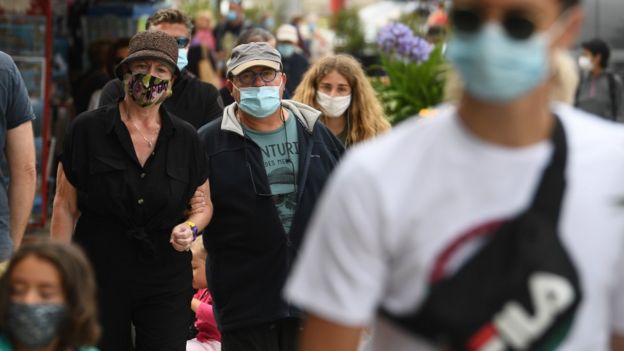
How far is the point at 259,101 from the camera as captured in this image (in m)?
6.52

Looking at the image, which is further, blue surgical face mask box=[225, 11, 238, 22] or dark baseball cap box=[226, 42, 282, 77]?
blue surgical face mask box=[225, 11, 238, 22]

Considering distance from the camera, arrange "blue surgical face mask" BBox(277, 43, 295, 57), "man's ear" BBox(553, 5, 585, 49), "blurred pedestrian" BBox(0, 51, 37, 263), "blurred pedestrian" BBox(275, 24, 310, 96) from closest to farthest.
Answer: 1. "man's ear" BBox(553, 5, 585, 49)
2. "blurred pedestrian" BBox(0, 51, 37, 263)
3. "blurred pedestrian" BBox(275, 24, 310, 96)
4. "blue surgical face mask" BBox(277, 43, 295, 57)

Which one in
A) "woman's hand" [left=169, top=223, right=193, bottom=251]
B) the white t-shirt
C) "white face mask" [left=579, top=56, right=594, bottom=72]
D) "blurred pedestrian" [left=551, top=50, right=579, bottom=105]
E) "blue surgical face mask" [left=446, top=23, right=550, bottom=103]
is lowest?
"white face mask" [left=579, top=56, right=594, bottom=72]

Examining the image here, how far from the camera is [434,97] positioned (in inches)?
463

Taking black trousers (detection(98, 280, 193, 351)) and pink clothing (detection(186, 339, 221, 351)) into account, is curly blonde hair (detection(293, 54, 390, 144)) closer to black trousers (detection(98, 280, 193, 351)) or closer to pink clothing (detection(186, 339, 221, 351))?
pink clothing (detection(186, 339, 221, 351))

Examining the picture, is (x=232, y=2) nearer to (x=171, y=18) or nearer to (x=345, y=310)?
(x=171, y=18)

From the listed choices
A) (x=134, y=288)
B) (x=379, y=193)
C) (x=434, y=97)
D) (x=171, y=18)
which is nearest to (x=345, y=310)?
(x=379, y=193)

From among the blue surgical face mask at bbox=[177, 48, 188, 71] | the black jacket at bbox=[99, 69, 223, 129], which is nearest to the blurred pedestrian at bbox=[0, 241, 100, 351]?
the black jacket at bbox=[99, 69, 223, 129]

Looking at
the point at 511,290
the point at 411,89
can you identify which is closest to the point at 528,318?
the point at 511,290

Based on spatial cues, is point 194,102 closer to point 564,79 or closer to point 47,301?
point 47,301

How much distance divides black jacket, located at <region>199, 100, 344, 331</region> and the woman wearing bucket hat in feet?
0.63

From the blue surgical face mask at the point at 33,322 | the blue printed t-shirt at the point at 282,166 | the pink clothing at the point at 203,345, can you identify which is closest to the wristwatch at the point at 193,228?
the blue printed t-shirt at the point at 282,166

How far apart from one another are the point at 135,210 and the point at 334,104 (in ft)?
6.84

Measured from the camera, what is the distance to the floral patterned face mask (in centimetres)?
618
